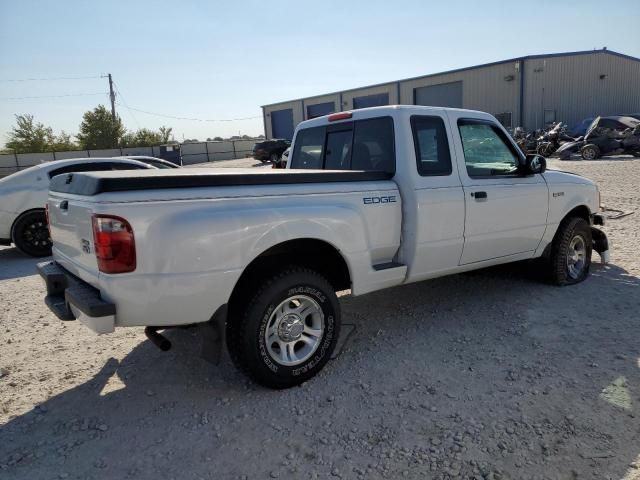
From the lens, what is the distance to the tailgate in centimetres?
290

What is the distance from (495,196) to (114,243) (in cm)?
334

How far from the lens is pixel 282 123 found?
161ft

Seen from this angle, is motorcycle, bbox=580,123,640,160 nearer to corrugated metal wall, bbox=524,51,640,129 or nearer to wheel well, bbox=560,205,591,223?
corrugated metal wall, bbox=524,51,640,129

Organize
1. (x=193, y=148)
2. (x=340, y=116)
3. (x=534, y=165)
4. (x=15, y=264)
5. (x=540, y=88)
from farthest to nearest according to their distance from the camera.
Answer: (x=193, y=148) → (x=540, y=88) → (x=15, y=264) → (x=534, y=165) → (x=340, y=116)

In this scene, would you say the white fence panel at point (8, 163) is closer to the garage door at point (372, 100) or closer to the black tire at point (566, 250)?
the garage door at point (372, 100)

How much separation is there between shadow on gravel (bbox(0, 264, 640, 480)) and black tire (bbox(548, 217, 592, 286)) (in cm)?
87

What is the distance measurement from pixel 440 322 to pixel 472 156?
5.22 ft

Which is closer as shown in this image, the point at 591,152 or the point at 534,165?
the point at 534,165

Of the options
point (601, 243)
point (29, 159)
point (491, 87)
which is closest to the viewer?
point (601, 243)

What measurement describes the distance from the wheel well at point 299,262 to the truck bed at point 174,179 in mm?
459

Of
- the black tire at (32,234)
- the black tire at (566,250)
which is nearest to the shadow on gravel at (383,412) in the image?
the black tire at (566,250)

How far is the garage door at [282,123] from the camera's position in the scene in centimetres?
4795

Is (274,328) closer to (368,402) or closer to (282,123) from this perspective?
(368,402)

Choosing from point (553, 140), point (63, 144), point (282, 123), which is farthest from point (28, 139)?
point (553, 140)
